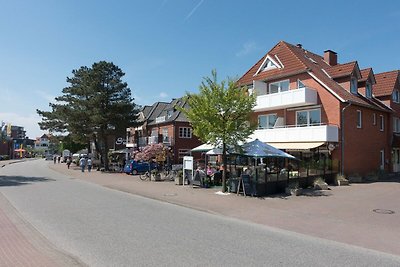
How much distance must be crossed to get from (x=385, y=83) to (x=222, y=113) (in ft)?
70.3

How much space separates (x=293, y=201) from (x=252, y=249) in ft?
29.0

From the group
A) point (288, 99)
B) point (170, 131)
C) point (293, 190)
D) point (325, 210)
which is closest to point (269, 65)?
point (288, 99)

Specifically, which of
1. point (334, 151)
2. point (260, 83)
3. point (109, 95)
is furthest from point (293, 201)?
point (109, 95)

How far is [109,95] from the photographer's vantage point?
1676 inches

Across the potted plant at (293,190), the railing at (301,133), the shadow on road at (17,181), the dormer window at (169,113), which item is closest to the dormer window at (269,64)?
the railing at (301,133)

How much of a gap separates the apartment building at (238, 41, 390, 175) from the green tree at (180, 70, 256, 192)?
25.8 ft

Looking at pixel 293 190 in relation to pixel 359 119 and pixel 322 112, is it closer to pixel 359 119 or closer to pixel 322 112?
pixel 322 112

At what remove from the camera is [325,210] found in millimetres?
14031

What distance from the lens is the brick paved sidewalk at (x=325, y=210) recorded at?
10047 mm

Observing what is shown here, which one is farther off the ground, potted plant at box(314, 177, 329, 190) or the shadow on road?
potted plant at box(314, 177, 329, 190)

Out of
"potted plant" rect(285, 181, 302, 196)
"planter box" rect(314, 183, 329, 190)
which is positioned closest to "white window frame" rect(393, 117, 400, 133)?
"planter box" rect(314, 183, 329, 190)

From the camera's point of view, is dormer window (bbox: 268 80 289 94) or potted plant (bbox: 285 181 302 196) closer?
potted plant (bbox: 285 181 302 196)

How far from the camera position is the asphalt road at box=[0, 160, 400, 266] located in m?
7.19

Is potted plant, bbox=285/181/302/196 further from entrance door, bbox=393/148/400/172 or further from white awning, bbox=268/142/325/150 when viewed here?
entrance door, bbox=393/148/400/172
